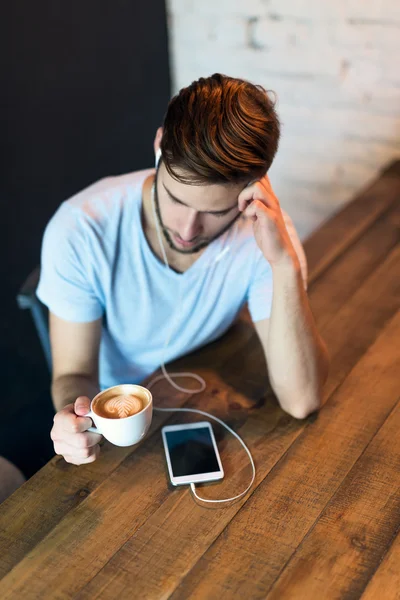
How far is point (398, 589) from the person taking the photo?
2.67 feet

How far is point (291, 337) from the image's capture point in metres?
1.15

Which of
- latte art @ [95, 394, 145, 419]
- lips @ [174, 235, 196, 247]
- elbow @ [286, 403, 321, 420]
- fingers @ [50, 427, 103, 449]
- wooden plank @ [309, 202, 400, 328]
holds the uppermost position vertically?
lips @ [174, 235, 196, 247]

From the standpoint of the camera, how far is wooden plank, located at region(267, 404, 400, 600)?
82 cm

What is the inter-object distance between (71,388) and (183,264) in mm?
355

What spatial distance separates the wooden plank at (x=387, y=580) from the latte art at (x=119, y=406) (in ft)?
1.35

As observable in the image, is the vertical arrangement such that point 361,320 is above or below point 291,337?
below

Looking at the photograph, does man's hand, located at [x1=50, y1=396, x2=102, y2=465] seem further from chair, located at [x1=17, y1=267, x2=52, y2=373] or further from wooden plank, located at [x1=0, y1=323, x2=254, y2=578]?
chair, located at [x1=17, y1=267, x2=52, y2=373]

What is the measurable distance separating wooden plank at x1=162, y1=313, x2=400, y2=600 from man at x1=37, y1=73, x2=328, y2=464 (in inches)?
3.1

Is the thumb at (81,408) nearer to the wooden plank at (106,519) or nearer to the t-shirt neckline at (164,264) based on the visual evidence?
the wooden plank at (106,519)

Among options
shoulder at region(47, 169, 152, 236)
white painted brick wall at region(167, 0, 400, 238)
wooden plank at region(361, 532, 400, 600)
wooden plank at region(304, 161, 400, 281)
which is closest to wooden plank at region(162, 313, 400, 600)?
wooden plank at region(361, 532, 400, 600)

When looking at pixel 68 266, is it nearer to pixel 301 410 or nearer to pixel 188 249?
pixel 188 249

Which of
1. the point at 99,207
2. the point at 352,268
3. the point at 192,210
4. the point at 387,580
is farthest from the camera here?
the point at 352,268

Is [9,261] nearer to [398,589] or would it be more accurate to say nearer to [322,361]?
[322,361]

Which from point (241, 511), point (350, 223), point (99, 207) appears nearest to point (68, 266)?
point (99, 207)
